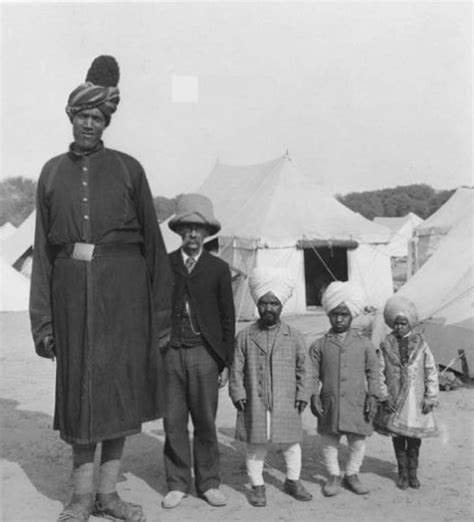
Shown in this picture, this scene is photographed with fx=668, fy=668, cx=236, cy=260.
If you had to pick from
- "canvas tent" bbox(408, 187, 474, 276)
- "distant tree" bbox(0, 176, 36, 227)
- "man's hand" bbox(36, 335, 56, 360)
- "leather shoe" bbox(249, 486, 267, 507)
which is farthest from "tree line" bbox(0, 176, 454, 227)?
"man's hand" bbox(36, 335, 56, 360)

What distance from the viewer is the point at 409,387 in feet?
13.2

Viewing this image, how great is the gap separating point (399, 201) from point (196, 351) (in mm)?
53599

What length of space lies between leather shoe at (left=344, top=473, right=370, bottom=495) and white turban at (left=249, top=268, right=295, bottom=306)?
110 cm

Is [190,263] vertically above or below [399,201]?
above

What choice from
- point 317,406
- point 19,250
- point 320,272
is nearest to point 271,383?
point 317,406

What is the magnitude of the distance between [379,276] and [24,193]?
1957 inches

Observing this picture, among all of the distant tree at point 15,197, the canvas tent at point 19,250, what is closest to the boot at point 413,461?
the canvas tent at point 19,250

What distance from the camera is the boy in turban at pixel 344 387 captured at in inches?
151

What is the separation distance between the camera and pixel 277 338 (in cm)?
385

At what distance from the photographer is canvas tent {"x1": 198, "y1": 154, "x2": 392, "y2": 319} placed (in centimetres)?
1341

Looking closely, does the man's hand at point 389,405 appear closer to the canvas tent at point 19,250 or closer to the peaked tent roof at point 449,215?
the peaked tent roof at point 449,215

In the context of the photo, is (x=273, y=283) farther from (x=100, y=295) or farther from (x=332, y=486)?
(x=332, y=486)

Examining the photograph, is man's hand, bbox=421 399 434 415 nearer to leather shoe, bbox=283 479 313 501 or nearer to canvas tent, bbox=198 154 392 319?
leather shoe, bbox=283 479 313 501

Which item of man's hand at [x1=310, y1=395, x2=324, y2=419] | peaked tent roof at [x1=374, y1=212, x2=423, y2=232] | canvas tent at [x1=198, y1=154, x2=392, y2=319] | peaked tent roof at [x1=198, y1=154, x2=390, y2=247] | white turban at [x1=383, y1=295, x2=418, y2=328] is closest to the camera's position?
man's hand at [x1=310, y1=395, x2=324, y2=419]
